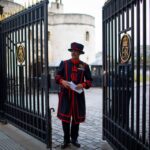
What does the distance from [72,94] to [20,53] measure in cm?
200

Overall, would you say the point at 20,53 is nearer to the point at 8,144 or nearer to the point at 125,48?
the point at 8,144

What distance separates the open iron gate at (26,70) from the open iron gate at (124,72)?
117cm

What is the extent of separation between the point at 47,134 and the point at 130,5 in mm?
2819

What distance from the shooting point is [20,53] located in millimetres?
7215

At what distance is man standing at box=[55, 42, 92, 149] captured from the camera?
5.80 metres

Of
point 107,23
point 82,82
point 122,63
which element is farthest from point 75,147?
point 107,23

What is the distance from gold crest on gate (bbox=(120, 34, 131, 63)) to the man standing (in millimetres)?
941

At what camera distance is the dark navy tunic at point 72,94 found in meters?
5.80

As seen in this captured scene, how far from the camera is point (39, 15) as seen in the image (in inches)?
243

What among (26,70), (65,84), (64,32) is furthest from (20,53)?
(64,32)

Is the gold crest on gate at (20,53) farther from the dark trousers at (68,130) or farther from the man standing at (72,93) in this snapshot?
the dark trousers at (68,130)

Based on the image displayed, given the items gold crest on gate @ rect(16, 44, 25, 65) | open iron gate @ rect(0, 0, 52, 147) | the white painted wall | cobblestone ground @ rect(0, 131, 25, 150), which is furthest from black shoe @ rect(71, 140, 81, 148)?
the white painted wall

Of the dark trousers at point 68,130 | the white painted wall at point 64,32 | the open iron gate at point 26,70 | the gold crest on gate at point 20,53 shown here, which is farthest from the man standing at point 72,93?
the white painted wall at point 64,32

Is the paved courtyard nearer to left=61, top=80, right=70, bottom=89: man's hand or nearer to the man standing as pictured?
the man standing
